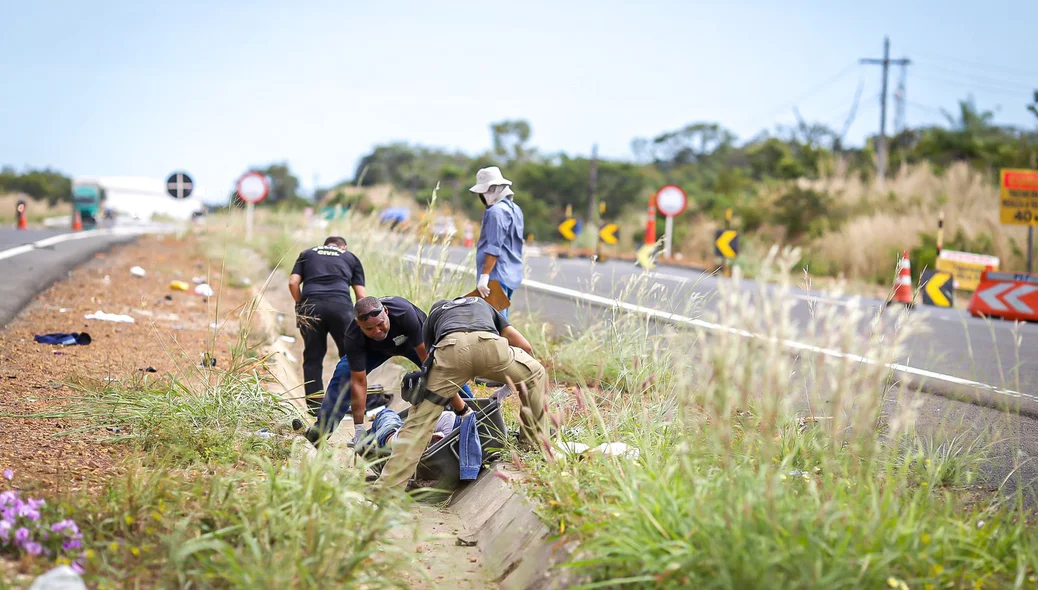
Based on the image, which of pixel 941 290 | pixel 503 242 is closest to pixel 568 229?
pixel 941 290

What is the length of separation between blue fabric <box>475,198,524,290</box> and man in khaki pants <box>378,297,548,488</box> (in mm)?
2348

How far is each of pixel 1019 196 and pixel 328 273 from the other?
1305 centimetres

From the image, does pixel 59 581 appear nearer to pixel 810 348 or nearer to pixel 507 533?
pixel 507 533

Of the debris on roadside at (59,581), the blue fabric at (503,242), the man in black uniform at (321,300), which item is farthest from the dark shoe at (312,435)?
the debris on roadside at (59,581)

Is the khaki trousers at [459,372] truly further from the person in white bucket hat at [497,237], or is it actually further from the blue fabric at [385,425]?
the person in white bucket hat at [497,237]

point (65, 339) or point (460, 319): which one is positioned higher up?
point (460, 319)

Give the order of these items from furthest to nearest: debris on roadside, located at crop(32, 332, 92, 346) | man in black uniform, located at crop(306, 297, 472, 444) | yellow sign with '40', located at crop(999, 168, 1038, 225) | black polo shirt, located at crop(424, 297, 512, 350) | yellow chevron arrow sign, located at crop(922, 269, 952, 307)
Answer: yellow sign with '40', located at crop(999, 168, 1038, 225) → yellow chevron arrow sign, located at crop(922, 269, 952, 307) → debris on roadside, located at crop(32, 332, 92, 346) → man in black uniform, located at crop(306, 297, 472, 444) → black polo shirt, located at crop(424, 297, 512, 350)

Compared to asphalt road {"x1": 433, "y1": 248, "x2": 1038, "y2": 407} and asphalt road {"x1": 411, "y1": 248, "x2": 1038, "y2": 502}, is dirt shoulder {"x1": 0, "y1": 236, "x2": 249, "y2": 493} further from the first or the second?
asphalt road {"x1": 433, "y1": 248, "x2": 1038, "y2": 407}

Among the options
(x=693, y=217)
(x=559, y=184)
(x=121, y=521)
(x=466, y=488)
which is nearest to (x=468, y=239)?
(x=693, y=217)

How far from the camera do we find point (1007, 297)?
13.9 metres

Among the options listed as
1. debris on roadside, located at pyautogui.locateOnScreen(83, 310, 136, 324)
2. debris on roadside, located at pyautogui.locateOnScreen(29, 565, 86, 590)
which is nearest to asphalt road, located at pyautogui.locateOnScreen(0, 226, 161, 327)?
debris on roadside, located at pyautogui.locateOnScreen(83, 310, 136, 324)

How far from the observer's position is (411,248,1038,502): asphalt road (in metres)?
4.69

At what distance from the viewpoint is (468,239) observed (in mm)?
30141

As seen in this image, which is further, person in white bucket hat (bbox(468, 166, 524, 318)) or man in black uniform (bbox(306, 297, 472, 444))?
person in white bucket hat (bbox(468, 166, 524, 318))
